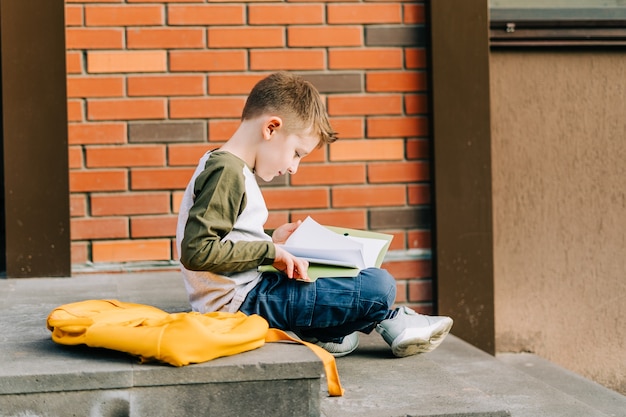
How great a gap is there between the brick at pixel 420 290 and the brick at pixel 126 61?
1.46 metres

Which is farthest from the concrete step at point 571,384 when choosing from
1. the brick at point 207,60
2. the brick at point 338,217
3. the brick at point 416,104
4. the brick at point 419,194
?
the brick at point 207,60

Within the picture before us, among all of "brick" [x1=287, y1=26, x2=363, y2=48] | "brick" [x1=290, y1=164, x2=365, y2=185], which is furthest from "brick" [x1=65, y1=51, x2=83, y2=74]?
"brick" [x1=290, y1=164, x2=365, y2=185]

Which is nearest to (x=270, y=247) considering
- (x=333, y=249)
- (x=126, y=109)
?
(x=333, y=249)

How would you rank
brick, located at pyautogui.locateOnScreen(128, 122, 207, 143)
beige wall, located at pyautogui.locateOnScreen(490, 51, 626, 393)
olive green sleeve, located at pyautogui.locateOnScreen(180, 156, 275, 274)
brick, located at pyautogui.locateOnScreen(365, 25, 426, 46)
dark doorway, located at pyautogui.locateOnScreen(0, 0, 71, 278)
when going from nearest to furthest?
olive green sleeve, located at pyautogui.locateOnScreen(180, 156, 275, 274) < dark doorway, located at pyautogui.locateOnScreen(0, 0, 71, 278) < brick, located at pyautogui.locateOnScreen(128, 122, 207, 143) < brick, located at pyautogui.locateOnScreen(365, 25, 426, 46) < beige wall, located at pyautogui.locateOnScreen(490, 51, 626, 393)

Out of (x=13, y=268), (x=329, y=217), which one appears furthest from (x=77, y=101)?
(x=329, y=217)

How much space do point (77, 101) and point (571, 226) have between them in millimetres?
2319

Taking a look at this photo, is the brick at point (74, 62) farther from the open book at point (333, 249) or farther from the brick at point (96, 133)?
the open book at point (333, 249)

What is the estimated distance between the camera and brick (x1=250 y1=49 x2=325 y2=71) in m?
3.68

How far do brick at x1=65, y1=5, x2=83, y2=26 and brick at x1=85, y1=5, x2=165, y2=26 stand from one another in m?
0.02

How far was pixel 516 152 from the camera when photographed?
392 cm

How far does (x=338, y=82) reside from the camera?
373cm

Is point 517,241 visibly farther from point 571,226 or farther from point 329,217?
point 329,217

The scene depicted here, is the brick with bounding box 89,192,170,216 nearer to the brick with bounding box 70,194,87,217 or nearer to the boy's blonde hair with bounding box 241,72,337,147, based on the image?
the brick with bounding box 70,194,87,217

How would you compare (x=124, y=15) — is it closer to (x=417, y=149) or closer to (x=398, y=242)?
(x=417, y=149)
